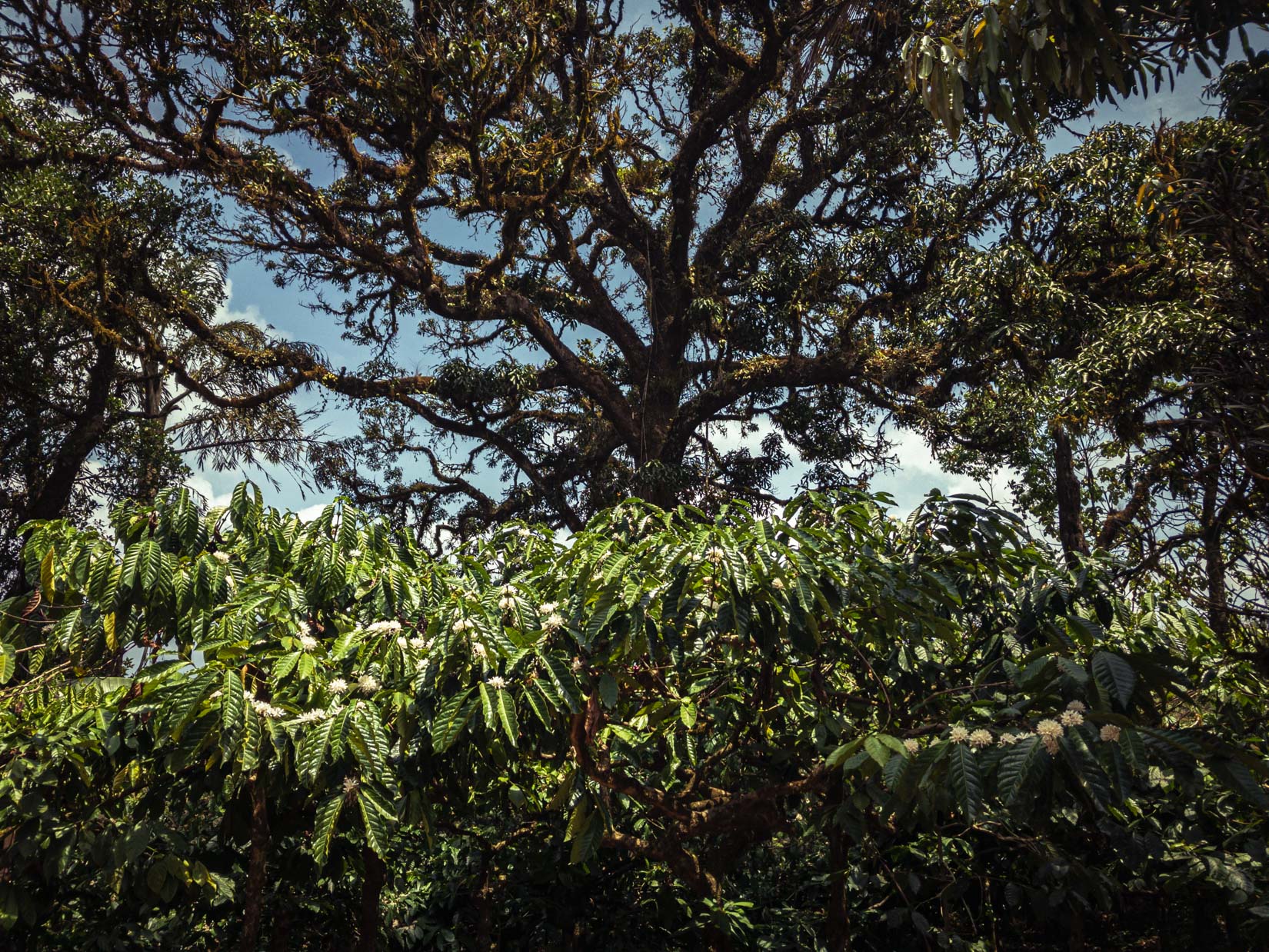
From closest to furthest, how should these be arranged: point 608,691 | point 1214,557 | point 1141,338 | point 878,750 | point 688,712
Answer: point 878,750 → point 608,691 → point 688,712 → point 1214,557 → point 1141,338

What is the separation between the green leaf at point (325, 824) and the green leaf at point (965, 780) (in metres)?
1.87

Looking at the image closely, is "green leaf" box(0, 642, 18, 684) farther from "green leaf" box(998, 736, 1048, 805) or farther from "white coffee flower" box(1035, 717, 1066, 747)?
"white coffee flower" box(1035, 717, 1066, 747)

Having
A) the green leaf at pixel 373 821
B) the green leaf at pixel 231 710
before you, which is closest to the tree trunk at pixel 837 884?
the green leaf at pixel 373 821

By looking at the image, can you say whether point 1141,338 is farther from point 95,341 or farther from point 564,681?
point 95,341

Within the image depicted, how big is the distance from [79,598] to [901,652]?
139 inches

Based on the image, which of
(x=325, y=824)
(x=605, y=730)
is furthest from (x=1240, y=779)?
(x=325, y=824)

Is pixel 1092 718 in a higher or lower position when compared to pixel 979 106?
lower

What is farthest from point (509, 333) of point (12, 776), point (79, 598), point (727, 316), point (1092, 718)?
point (1092, 718)

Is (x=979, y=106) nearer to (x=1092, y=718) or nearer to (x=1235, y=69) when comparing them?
(x=1235, y=69)

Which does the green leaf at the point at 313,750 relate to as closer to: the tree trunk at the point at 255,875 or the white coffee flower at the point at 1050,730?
the tree trunk at the point at 255,875

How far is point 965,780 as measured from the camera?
260 cm

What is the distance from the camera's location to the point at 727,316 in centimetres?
1077

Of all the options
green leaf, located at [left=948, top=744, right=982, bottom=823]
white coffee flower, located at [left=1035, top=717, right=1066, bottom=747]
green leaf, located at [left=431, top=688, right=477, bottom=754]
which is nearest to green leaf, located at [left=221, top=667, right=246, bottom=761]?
green leaf, located at [left=431, top=688, right=477, bottom=754]

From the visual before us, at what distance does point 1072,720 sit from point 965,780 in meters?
0.34
